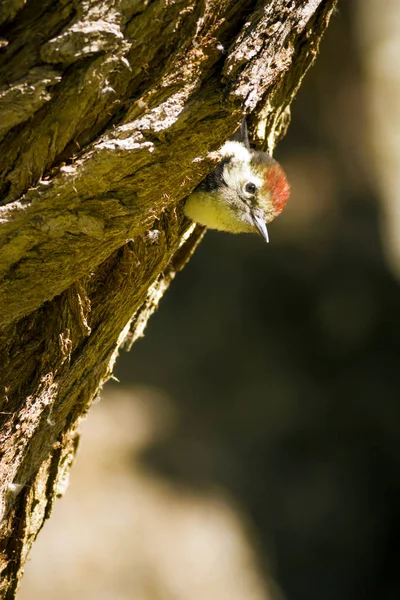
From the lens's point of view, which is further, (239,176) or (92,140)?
(239,176)

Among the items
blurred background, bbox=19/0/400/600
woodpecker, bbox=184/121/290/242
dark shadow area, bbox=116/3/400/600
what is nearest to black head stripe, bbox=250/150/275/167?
woodpecker, bbox=184/121/290/242

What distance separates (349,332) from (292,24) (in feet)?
13.3

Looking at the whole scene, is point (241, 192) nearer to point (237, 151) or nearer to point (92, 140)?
point (237, 151)

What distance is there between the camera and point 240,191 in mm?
2479

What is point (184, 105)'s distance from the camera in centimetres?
143

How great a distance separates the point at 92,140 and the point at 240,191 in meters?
1.10

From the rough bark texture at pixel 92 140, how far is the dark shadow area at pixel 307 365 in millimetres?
3443

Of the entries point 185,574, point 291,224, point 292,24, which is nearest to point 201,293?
point 291,224

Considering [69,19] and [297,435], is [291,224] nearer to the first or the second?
[297,435]

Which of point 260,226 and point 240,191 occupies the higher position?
point 240,191

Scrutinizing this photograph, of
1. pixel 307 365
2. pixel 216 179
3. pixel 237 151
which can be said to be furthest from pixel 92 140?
pixel 307 365

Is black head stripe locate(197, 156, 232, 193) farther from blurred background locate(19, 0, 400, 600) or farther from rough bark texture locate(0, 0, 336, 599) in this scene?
blurred background locate(19, 0, 400, 600)

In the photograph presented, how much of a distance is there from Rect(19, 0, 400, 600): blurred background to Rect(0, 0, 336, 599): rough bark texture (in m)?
2.94

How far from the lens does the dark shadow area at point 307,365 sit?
194 inches
